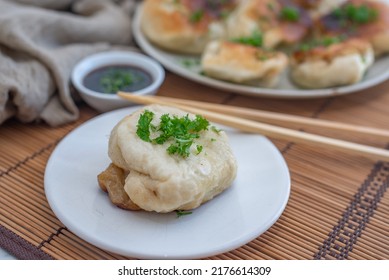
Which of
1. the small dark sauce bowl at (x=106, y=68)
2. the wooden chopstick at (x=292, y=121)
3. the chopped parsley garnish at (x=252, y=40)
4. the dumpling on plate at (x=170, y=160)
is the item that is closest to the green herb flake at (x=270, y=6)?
the chopped parsley garnish at (x=252, y=40)

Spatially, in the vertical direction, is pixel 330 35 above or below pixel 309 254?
above

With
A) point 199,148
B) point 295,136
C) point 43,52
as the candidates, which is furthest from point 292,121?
point 43,52

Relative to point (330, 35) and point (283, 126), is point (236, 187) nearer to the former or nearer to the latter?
point (283, 126)

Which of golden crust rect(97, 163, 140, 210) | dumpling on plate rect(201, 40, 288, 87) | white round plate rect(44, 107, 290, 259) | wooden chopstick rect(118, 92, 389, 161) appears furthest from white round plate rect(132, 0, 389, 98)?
golden crust rect(97, 163, 140, 210)

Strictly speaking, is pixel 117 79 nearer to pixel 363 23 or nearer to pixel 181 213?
pixel 181 213

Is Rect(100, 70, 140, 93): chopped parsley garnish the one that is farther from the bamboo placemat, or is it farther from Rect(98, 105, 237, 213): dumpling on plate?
Rect(98, 105, 237, 213): dumpling on plate

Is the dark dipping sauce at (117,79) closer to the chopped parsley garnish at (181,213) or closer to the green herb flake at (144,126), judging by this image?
the green herb flake at (144,126)
